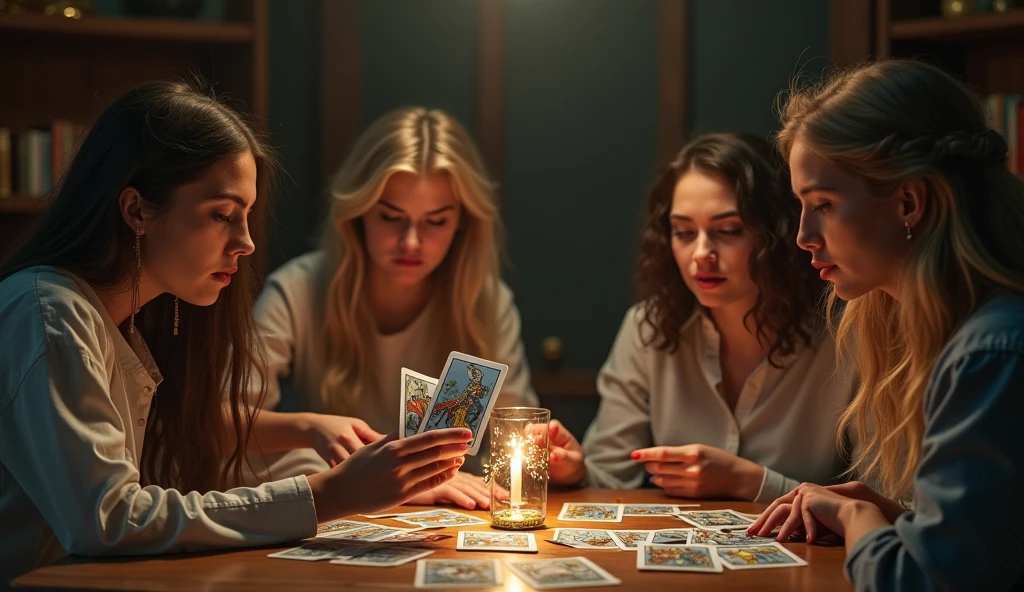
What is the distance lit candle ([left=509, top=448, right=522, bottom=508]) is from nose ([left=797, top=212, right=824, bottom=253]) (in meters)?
0.69

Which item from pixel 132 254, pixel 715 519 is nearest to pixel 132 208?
pixel 132 254

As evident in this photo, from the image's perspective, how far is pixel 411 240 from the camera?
3.01 m

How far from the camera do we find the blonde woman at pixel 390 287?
3057 mm

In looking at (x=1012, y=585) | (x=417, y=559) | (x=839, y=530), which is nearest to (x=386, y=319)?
(x=417, y=559)

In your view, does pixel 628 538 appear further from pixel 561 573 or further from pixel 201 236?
pixel 201 236

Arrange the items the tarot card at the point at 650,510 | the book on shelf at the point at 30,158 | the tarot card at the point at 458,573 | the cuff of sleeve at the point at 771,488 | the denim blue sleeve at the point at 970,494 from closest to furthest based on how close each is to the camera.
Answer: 1. the denim blue sleeve at the point at 970,494
2. the tarot card at the point at 458,573
3. the tarot card at the point at 650,510
4. the cuff of sleeve at the point at 771,488
5. the book on shelf at the point at 30,158

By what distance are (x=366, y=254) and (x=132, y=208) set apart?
4.04ft

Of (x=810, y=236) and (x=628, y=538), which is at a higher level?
(x=810, y=236)

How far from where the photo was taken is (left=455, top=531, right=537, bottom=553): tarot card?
6.16 ft

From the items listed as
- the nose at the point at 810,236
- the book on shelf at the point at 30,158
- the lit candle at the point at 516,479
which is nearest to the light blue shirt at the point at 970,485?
the nose at the point at 810,236

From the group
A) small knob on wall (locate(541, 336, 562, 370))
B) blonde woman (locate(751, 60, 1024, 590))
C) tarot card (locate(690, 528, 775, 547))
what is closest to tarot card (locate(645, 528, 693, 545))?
tarot card (locate(690, 528, 775, 547))

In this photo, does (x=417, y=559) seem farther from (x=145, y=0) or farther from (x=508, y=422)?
(x=145, y=0)

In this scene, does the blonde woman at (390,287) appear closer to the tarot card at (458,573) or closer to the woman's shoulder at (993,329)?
the tarot card at (458,573)

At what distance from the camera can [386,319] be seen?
329 cm
